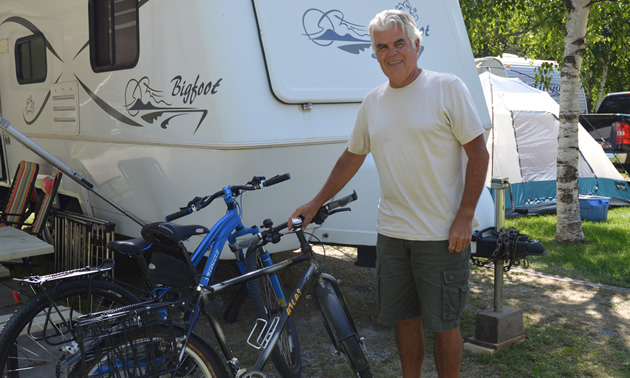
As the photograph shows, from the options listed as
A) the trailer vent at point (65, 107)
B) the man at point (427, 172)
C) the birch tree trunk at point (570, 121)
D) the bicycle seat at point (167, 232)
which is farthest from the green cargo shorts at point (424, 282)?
the birch tree trunk at point (570, 121)

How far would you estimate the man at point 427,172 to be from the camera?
2793mm

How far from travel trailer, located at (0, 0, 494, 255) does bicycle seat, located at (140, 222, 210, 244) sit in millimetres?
657

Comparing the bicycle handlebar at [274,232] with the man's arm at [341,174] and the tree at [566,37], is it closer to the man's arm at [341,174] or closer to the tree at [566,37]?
the man's arm at [341,174]

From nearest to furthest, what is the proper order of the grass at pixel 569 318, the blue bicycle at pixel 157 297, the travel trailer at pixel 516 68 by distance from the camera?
the blue bicycle at pixel 157 297, the grass at pixel 569 318, the travel trailer at pixel 516 68

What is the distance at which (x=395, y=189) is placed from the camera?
2.94 metres

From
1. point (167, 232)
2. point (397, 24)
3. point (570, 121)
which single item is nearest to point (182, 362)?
point (167, 232)

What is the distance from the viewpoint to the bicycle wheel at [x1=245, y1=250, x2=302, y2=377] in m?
3.51

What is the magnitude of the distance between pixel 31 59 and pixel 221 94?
270 centimetres

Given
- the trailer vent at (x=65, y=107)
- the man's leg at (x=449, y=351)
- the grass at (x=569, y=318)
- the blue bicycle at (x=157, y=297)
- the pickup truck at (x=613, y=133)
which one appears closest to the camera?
the man's leg at (x=449, y=351)

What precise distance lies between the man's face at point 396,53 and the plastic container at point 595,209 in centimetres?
619

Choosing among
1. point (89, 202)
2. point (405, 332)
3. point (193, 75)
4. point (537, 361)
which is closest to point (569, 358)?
point (537, 361)

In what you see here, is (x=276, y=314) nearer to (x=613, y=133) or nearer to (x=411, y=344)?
(x=411, y=344)

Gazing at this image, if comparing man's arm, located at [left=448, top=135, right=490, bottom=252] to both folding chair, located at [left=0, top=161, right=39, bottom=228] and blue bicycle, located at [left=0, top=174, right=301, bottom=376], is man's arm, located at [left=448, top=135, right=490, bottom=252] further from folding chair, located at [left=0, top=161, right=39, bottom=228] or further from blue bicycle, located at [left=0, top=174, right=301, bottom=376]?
folding chair, located at [left=0, top=161, right=39, bottom=228]

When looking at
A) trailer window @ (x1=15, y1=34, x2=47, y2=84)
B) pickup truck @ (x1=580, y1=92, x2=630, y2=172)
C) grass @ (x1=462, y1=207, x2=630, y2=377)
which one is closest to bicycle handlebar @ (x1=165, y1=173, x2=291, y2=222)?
grass @ (x1=462, y1=207, x2=630, y2=377)
